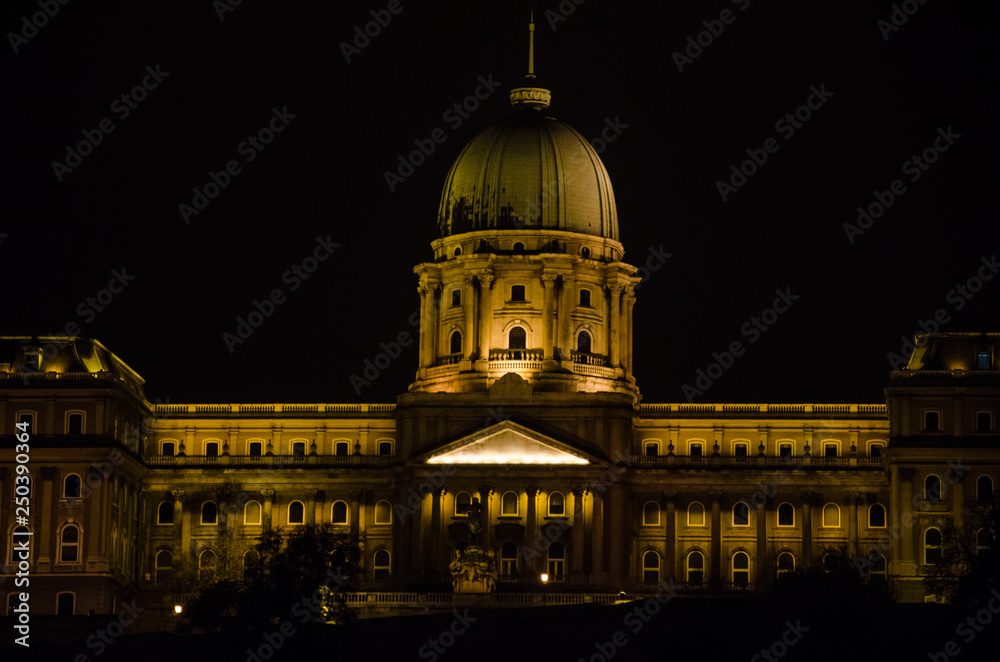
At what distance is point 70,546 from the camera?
159250mm

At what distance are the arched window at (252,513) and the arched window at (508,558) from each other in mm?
16380

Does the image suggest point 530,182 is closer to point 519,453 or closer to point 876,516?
point 519,453

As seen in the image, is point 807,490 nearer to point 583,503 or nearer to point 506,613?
point 583,503

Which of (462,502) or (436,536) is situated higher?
(462,502)

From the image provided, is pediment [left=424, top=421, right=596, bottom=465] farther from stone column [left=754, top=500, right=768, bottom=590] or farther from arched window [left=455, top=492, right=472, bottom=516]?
stone column [left=754, top=500, right=768, bottom=590]

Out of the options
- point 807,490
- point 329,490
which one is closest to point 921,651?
point 807,490

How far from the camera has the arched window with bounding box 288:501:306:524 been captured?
16838cm

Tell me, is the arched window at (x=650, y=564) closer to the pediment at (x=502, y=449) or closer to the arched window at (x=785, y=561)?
the arched window at (x=785, y=561)

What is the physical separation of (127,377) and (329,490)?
13.8m

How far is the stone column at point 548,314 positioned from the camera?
169875 millimetres

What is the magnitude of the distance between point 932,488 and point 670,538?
16.5 metres

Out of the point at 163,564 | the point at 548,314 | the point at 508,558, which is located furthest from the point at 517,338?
the point at 163,564

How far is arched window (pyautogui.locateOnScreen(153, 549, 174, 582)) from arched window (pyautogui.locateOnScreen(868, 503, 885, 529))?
1612 inches

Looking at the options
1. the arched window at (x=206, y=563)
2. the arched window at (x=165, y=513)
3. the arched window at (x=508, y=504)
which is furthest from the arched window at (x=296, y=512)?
the arched window at (x=508, y=504)
